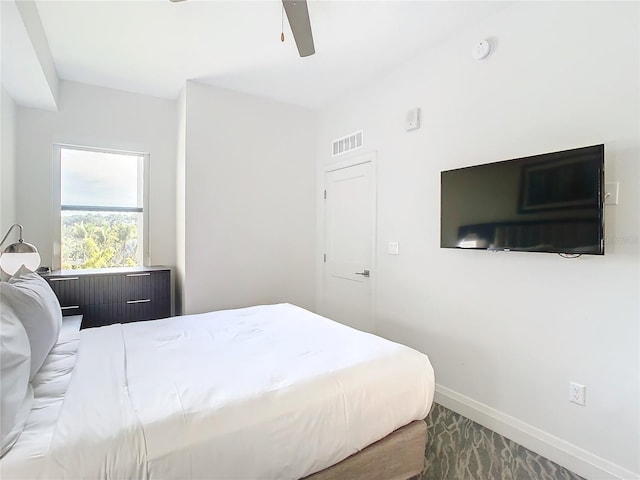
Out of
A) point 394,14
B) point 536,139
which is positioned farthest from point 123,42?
point 536,139

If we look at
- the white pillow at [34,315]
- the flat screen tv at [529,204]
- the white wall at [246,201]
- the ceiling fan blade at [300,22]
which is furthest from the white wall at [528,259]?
the white pillow at [34,315]

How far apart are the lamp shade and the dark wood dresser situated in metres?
0.98

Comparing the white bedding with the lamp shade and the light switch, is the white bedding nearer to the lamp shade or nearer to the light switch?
the lamp shade

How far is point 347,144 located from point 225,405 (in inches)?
115

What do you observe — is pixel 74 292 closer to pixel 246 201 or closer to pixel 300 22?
pixel 246 201

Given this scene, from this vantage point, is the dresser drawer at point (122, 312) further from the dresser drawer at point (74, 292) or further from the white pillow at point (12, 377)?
the white pillow at point (12, 377)

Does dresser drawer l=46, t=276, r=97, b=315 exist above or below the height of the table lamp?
below

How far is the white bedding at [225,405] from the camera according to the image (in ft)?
3.47

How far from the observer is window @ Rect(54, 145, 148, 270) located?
133 inches

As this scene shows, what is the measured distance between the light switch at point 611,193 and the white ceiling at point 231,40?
135 cm

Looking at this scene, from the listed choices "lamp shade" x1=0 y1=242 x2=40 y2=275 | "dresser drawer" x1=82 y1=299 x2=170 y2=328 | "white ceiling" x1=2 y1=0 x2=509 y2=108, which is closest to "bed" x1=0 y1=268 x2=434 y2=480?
"lamp shade" x1=0 y1=242 x2=40 y2=275

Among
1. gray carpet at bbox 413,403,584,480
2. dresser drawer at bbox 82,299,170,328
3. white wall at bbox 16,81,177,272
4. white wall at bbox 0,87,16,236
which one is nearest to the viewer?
gray carpet at bbox 413,403,584,480

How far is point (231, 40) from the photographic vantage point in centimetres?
260

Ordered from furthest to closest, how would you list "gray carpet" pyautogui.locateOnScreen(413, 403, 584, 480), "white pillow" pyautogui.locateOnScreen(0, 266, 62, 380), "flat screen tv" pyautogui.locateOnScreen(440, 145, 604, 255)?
"gray carpet" pyautogui.locateOnScreen(413, 403, 584, 480) < "flat screen tv" pyautogui.locateOnScreen(440, 145, 604, 255) < "white pillow" pyautogui.locateOnScreen(0, 266, 62, 380)
